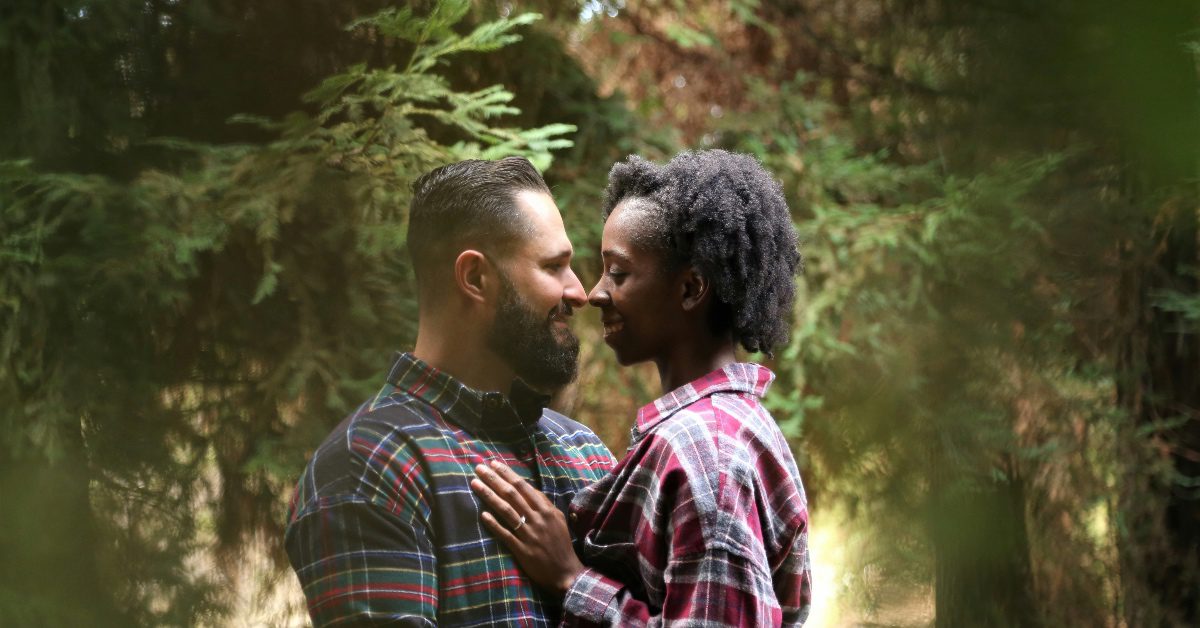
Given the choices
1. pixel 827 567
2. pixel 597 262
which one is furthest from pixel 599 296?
pixel 827 567

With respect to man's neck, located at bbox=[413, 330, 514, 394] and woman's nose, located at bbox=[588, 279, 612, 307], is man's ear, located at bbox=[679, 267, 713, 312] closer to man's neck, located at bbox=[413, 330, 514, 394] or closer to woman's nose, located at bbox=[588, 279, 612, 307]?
woman's nose, located at bbox=[588, 279, 612, 307]

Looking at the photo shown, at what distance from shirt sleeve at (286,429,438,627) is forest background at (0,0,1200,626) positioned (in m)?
0.95

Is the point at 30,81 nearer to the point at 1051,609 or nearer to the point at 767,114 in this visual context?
the point at 767,114

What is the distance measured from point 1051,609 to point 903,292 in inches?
52.1

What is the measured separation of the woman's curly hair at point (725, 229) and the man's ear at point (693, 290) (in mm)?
12

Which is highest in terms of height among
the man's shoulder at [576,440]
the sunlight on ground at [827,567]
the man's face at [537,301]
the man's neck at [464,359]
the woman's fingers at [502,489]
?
the man's face at [537,301]

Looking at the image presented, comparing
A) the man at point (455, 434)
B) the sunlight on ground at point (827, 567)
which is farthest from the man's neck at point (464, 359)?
the sunlight on ground at point (827, 567)

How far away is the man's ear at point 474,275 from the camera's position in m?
1.50

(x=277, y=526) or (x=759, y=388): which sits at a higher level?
(x=759, y=388)

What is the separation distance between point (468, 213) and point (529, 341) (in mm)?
205

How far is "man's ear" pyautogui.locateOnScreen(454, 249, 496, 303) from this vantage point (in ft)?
4.93

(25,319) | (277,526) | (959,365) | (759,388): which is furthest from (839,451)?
(25,319)

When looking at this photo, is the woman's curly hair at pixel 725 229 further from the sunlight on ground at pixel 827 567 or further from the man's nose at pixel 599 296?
the sunlight on ground at pixel 827 567

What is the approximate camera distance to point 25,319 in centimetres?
212
